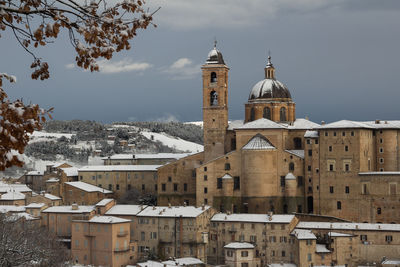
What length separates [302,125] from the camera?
2785 inches

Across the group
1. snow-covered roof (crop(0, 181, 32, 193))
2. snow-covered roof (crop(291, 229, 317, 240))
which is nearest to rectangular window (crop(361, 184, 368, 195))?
snow-covered roof (crop(291, 229, 317, 240))

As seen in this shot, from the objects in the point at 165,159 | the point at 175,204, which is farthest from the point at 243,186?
the point at 165,159

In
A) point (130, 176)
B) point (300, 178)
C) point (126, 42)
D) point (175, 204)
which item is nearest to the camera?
point (126, 42)

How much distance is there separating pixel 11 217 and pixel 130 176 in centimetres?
2057

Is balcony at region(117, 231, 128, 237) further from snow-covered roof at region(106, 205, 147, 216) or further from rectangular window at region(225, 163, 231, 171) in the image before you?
rectangular window at region(225, 163, 231, 171)

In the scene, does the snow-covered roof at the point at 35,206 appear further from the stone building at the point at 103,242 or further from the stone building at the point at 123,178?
the stone building at the point at 123,178

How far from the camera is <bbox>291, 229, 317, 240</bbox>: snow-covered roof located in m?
54.2

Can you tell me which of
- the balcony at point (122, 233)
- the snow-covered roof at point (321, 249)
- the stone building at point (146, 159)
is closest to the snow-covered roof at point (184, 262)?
the balcony at point (122, 233)

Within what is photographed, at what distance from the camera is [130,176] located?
7931cm

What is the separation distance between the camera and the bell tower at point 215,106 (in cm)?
7112

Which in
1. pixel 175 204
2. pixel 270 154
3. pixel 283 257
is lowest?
pixel 283 257

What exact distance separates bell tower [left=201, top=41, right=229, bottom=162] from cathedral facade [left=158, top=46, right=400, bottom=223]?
0.35 ft

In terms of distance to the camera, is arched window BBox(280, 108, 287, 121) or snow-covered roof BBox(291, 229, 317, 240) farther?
arched window BBox(280, 108, 287, 121)

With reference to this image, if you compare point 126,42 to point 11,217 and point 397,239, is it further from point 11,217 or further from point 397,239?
point 11,217
